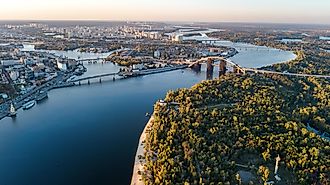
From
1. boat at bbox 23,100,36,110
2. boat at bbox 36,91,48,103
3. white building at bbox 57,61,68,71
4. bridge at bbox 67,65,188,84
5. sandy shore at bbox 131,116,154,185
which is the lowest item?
sandy shore at bbox 131,116,154,185

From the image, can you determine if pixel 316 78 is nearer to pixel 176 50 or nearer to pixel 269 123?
pixel 269 123

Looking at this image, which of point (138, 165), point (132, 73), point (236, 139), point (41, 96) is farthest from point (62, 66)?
point (236, 139)

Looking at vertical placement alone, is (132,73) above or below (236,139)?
above

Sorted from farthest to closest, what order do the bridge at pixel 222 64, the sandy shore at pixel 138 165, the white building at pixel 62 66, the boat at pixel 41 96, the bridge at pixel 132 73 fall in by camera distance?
the bridge at pixel 222 64, the white building at pixel 62 66, the bridge at pixel 132 73, the boat at pixel 41 96, the sandy shore at pixel 138 165

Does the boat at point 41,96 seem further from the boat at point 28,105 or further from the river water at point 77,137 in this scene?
the boat at point 28,105

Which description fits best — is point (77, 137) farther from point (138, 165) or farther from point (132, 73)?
point (132, 73)

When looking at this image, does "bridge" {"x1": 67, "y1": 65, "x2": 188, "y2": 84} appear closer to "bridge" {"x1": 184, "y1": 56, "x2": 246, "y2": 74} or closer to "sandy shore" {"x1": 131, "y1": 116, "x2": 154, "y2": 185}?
"bridge" {"x1": 184, "y1": 56, "x2": 246, "y2": 74}

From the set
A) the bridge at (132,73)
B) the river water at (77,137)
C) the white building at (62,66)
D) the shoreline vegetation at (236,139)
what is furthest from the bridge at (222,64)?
the white building at (62,66)

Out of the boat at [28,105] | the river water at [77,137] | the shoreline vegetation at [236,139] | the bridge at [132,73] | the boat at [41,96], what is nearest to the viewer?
the shoreline vegetation at [236,139]

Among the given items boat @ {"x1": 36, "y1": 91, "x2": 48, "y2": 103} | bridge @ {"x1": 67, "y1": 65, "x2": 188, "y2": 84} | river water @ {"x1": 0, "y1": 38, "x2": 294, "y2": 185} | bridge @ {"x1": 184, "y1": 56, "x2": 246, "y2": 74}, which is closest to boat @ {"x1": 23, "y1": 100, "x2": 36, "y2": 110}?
river water @ {"x1": 0, "y1": 38, "x2": 294, "y2": 185}
